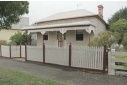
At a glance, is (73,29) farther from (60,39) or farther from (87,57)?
(87,57)

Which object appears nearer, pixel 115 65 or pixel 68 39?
pixel 115 65

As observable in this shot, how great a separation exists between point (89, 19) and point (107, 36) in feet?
18.4

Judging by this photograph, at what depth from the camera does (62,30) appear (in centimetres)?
1858

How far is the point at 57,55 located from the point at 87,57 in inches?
104

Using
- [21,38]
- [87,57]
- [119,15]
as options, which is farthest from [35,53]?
[119,15]

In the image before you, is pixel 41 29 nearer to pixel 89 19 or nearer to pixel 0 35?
pixel 89 19

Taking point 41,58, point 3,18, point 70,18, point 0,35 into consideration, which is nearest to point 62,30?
point 70,18

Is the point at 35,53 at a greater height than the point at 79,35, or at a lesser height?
lesser

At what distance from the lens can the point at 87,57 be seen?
11742 millimetres

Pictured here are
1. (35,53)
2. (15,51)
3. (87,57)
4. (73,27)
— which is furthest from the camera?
(15,51)

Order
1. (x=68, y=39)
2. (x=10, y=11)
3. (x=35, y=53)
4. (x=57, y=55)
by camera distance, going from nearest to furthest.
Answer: (x=10, y=11), (x=57, y=55), (x=35, y=53), (x=68, y=39)

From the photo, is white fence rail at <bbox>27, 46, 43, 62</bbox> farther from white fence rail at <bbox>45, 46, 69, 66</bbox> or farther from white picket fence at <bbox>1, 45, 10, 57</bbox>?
white picket fence at <bbox>1, 45, 10, 57</bbox>

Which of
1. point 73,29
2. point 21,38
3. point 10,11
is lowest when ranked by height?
point 21,38

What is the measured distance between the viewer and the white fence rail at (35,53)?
15.1 meters
